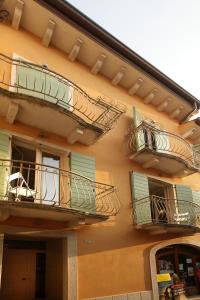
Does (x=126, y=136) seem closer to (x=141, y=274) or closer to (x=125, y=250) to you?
(x=125, y=250)

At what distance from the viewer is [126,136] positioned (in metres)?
10.7

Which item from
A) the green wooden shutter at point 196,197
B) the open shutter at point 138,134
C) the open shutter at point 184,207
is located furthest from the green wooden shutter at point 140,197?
the green wooden shutter at point 196,197

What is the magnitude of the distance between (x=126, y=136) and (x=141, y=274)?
4795 millimetres

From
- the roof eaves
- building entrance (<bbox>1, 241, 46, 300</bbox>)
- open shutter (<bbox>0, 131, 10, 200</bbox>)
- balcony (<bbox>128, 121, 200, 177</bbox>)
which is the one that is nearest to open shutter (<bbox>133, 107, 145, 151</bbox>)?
balcony (<bbox>128, 121, 200, 177</bbox>)

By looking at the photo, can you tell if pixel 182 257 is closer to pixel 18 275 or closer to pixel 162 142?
pixel 162 142

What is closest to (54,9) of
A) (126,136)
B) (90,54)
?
(90,54)

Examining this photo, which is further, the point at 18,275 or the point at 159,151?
the point at 159,151

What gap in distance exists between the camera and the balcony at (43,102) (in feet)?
24.6

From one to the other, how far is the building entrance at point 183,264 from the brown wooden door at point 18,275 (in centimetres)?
436

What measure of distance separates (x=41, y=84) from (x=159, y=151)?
5.38 metres

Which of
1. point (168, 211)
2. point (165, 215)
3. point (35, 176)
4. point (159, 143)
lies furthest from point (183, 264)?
point (35, 176)

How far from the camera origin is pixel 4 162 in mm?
7141

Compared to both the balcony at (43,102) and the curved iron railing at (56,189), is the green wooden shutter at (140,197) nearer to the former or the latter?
the curved iron railing at (56,189)

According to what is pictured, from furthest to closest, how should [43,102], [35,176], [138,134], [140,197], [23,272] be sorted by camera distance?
[138,134]
[140,197]
[23,272]
[35,176]
[43,102]
